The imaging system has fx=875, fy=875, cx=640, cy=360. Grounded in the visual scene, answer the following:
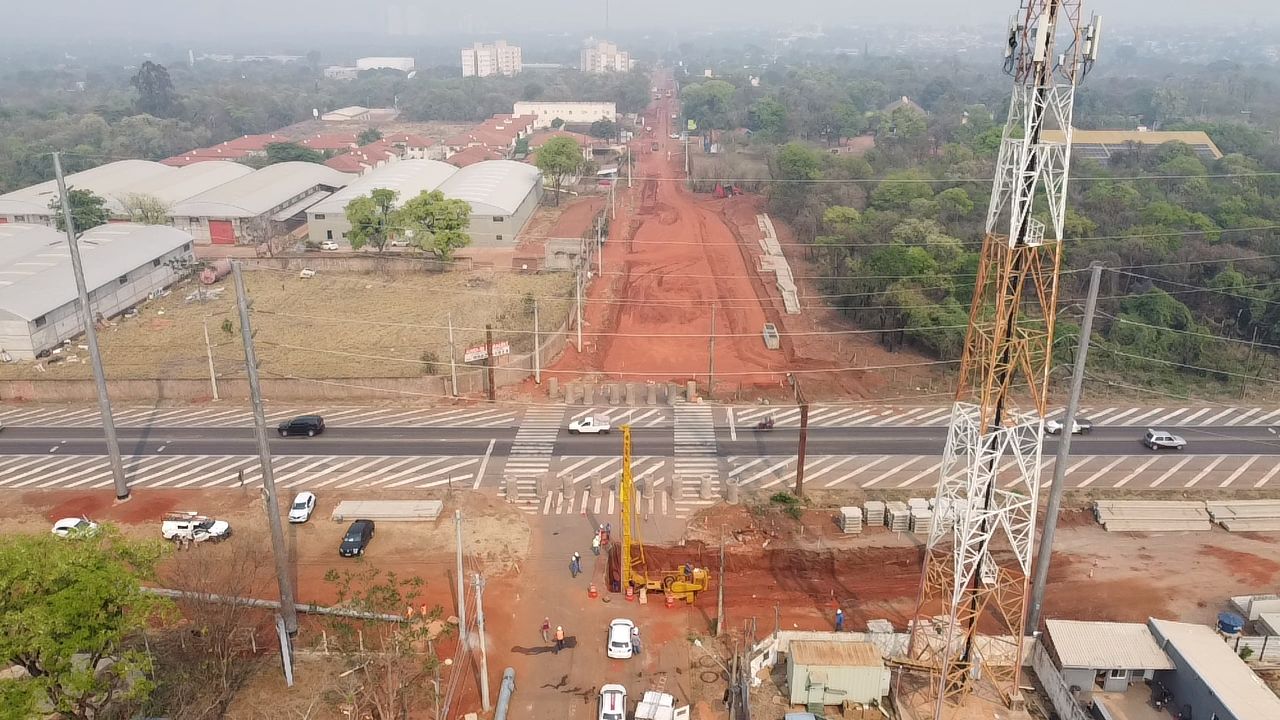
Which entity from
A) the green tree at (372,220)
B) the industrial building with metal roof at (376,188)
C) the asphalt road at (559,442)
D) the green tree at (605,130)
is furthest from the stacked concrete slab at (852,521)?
the green tree at (605,130)

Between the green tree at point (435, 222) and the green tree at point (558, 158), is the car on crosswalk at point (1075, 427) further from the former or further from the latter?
the green tree at point (558, 158)

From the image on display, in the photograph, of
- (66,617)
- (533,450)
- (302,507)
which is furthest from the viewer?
(533,450)

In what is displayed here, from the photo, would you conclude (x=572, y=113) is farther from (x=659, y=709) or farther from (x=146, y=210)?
(x=659, y=709)

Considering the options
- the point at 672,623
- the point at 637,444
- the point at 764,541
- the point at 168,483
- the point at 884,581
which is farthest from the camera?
the point at 637,444

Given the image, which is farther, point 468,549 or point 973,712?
point 468,549

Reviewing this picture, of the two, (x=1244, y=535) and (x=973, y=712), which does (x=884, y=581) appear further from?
(x=1244, y=535)

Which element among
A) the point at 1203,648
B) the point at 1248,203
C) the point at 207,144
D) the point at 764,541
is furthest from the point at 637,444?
the point at 207,144

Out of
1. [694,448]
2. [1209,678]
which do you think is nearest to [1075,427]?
[694,448]
